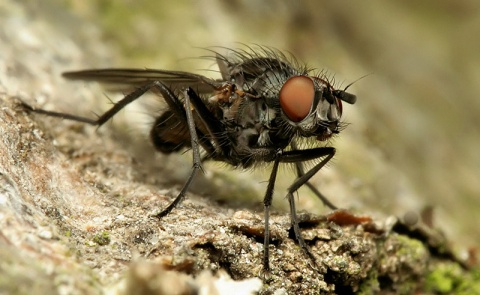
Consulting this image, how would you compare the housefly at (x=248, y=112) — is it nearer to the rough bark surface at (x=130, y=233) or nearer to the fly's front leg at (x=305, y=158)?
the fly's front leg at (x=305, y=158)

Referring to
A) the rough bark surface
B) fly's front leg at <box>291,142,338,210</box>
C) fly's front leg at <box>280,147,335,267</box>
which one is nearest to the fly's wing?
the rough bark surface

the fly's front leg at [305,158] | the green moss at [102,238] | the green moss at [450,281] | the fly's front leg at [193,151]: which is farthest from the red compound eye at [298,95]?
the green moss at [450,281]

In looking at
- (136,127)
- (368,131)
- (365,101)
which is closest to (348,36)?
(365,101)

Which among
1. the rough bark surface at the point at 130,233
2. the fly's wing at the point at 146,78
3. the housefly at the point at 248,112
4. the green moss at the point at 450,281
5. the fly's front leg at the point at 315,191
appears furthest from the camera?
the fly's front leg at the point at 315,191

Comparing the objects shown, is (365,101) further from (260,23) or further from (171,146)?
(171,146)

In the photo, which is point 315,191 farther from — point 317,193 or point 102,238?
point 102,238

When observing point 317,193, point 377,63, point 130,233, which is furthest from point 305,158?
point 377,63
